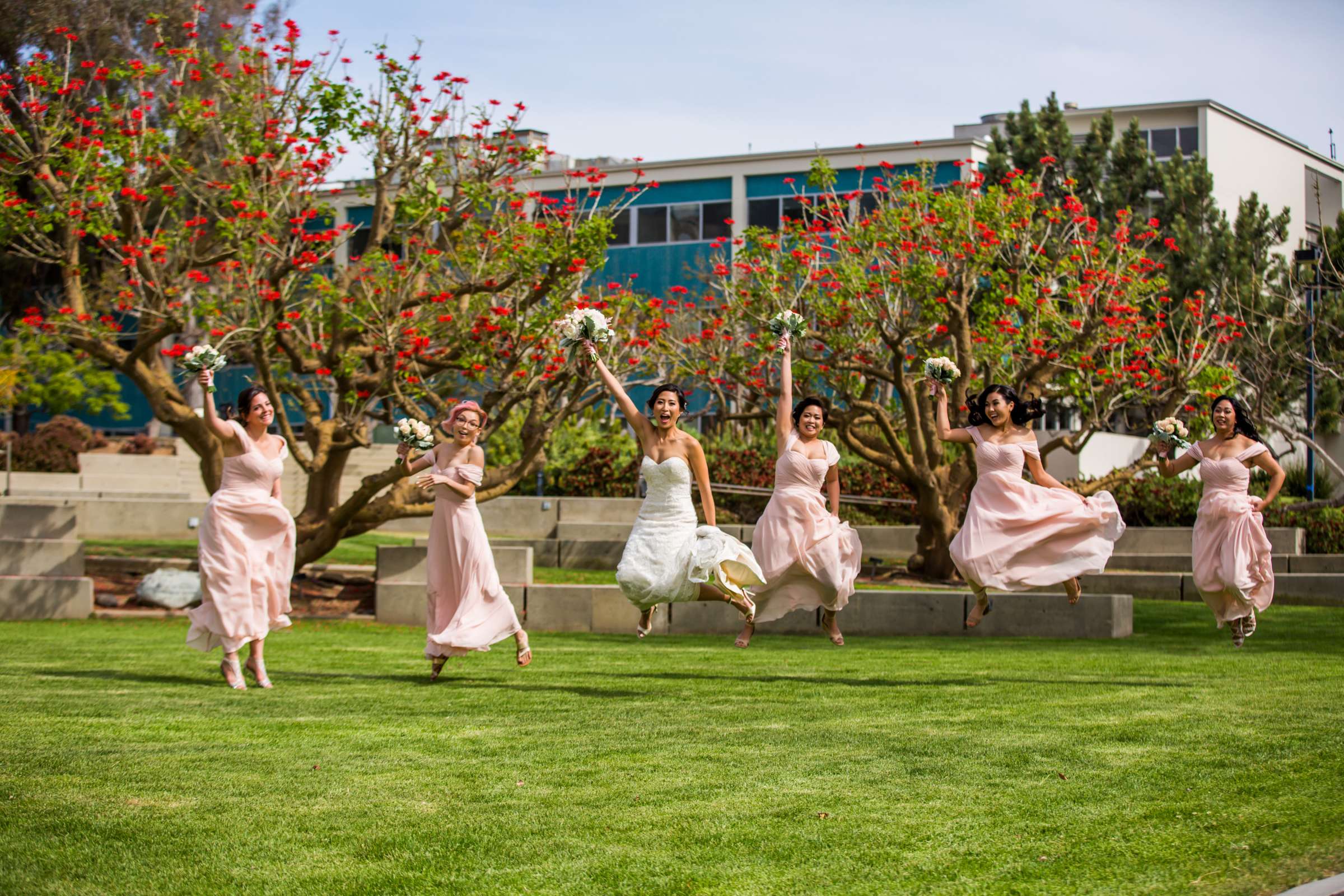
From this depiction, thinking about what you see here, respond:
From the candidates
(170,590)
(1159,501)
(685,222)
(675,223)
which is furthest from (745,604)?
(675,223)

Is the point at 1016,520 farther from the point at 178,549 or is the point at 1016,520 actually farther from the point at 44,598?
the point at 178,549

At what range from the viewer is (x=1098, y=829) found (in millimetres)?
6496

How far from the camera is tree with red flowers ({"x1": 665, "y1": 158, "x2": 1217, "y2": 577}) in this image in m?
20.2

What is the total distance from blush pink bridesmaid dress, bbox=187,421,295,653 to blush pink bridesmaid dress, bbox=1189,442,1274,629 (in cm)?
831

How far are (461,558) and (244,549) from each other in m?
1.82

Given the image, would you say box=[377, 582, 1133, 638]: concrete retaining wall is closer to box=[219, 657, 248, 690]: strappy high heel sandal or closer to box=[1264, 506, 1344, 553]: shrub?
box=[219, 657, 248, 690]: strappy high heel sandal

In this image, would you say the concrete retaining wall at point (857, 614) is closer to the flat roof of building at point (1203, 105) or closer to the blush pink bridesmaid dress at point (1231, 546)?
the blush pink bridesmaid dress at point (1231, 546)

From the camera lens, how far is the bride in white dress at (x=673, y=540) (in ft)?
36.2

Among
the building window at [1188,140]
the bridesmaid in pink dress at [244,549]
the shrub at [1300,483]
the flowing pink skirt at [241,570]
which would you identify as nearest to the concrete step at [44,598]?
the bridesmaid in pink dress at [244,549]

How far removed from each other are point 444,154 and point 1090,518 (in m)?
10.6

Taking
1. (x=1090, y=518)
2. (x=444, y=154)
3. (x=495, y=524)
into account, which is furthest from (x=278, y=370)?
(x=1090, y=518)

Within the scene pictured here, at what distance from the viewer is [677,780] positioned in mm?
7586

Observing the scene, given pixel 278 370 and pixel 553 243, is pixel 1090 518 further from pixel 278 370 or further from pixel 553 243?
pixel 278 370

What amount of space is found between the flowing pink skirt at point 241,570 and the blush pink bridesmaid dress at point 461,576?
125 centimetres
